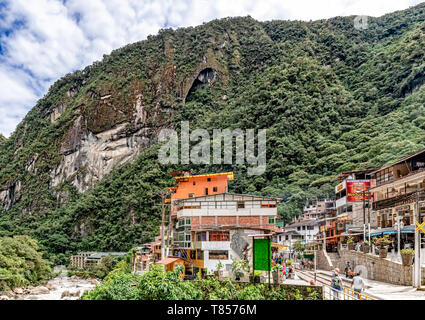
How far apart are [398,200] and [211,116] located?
65.5 metres

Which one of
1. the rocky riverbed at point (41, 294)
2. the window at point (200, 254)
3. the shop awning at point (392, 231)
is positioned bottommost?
the rocky riverbed at point (41, 294)

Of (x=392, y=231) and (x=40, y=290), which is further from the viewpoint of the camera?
(x=40, y=290)

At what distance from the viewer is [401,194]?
18.1m

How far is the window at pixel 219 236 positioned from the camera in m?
17.5

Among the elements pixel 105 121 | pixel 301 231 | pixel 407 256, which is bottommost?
pixel 301 231

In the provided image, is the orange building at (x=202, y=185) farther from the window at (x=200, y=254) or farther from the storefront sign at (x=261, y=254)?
the storefront sign at (x=261, y=254)

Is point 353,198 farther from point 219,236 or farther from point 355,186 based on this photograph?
point 219,236

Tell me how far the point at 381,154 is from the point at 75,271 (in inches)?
1398

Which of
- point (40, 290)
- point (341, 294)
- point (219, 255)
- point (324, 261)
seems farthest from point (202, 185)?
point (341, 294)

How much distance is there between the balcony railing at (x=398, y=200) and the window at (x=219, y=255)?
7.52 meters

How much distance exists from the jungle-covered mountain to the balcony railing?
1820 cm

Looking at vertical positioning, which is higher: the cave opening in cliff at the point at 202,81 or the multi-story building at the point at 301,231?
the cave opening in cliff at the point at 202,81

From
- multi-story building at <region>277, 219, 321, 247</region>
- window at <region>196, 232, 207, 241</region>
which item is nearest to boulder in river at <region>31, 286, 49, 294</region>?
window at <region>196, 232, 207, 241</region>

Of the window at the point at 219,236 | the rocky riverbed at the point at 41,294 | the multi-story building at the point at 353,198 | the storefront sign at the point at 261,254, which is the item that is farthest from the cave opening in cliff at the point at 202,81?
the storefront sign at the point at 261,254
